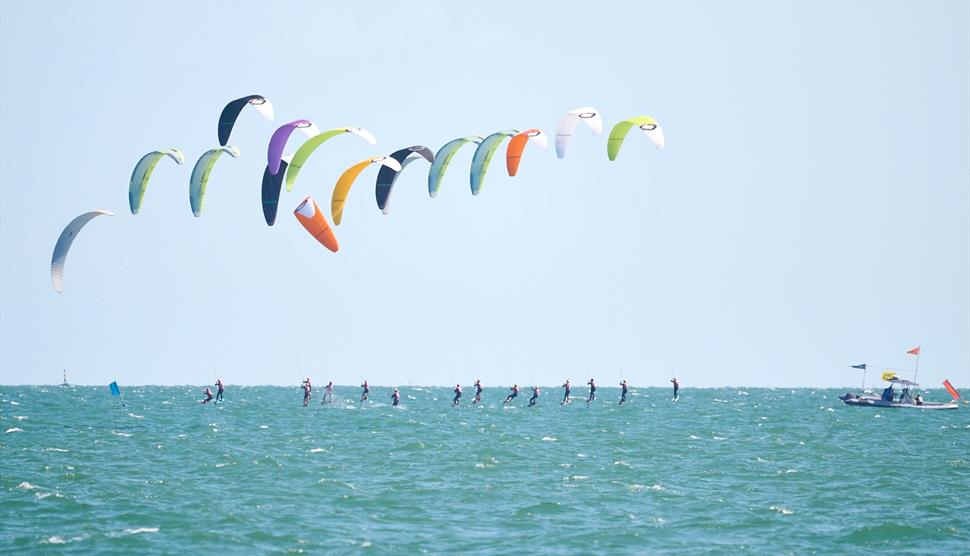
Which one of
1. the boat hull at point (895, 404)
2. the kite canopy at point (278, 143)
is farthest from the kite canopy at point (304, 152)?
the boat hull at point (895, 404)

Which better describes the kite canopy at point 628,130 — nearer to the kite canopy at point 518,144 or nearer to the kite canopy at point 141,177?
the kite canopy at point 518,144

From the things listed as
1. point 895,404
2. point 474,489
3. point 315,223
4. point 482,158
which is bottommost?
point 474,489

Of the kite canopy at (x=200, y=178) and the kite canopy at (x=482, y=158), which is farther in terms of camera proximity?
the kite canopy at (x=482, y=158)

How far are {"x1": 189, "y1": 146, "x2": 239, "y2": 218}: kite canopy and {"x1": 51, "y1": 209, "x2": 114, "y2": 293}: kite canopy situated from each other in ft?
9.56

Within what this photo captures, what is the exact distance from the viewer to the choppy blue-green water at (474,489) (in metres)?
24.3

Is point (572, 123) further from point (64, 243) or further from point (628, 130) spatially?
point (64, 243)

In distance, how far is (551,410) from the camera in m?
66.2

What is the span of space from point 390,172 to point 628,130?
839 centimetres

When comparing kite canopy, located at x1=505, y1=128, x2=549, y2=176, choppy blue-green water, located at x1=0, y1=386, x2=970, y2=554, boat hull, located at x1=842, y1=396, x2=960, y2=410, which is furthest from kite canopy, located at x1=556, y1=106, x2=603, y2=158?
boat hull, located at x1=842, y1=396, x2=960, y2=410

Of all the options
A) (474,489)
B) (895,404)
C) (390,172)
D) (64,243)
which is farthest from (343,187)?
(895,404)

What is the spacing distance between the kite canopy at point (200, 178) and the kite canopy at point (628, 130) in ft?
43.4

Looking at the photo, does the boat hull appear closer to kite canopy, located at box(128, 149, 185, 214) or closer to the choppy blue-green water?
the choppy blue-green water

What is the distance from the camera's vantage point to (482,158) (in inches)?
1704

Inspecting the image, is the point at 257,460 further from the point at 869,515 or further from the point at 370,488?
the point at 869,515
